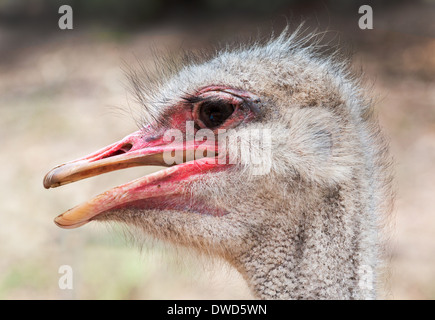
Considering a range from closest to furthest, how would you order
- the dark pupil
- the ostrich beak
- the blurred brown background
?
the ostrich beak, the dark pupil, the blurred brown background

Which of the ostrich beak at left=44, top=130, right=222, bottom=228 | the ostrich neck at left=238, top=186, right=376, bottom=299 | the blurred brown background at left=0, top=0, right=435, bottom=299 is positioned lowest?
the ostrich neck at left=238, top=186, right=376, bottom=299

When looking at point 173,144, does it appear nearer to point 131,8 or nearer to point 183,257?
point 183,257

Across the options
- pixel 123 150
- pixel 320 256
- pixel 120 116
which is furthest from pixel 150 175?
pixel 120 116

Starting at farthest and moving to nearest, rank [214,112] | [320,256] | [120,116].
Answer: [120,116], [214,112], [320,256]

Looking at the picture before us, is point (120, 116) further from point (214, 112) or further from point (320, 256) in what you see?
point (320, 256)

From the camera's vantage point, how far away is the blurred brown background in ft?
14.5

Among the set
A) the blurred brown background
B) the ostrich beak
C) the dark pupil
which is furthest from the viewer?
the blurred brown background

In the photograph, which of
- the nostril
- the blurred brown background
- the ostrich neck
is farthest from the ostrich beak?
the ostrich neck

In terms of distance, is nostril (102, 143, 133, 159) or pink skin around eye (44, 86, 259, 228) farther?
nostril (102, 143, 133, 159)

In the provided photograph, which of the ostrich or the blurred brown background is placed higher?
the blurred brown background

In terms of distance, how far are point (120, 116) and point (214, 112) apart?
169 cm

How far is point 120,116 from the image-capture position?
359 cm

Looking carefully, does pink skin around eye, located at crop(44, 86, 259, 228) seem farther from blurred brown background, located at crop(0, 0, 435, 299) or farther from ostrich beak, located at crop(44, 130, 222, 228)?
blurred brown background, located at crop(0, 0, 435, 299)
